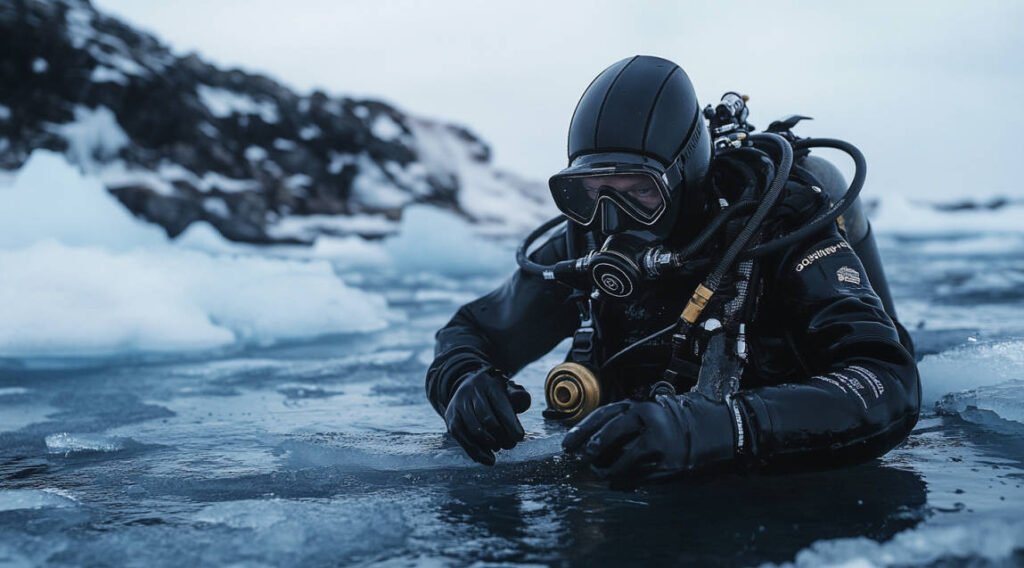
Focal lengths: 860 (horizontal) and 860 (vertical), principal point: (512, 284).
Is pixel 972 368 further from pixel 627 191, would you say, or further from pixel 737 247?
pixel 627 191

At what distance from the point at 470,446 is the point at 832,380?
0.85 m

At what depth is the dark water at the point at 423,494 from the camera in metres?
1.62

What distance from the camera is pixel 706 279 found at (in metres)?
2.09

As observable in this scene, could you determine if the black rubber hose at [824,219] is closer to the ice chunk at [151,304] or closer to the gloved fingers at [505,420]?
the gloved fingers at [505,420]

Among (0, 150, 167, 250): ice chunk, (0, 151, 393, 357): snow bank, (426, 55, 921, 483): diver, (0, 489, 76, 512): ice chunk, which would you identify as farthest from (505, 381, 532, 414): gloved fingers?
(0, 150, 167, 250): ice chunk

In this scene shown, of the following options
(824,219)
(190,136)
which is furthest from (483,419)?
(190,136)

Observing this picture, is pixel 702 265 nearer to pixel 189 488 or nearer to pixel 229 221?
pixel 189 488

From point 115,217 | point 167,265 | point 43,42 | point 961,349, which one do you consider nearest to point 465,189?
point 43,42

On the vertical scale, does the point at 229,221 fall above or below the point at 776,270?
above

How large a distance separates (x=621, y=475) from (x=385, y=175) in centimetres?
3883

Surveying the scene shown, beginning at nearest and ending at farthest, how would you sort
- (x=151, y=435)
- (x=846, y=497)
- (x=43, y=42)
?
1. (x=846, y=497)
2. (x=151, y=435)
3. (x=43, y=42)

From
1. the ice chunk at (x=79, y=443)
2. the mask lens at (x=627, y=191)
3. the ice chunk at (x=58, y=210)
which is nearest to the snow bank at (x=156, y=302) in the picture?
the ice chunk at (x=58, y=210)

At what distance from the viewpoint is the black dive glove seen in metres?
1.67

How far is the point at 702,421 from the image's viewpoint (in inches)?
68.8
